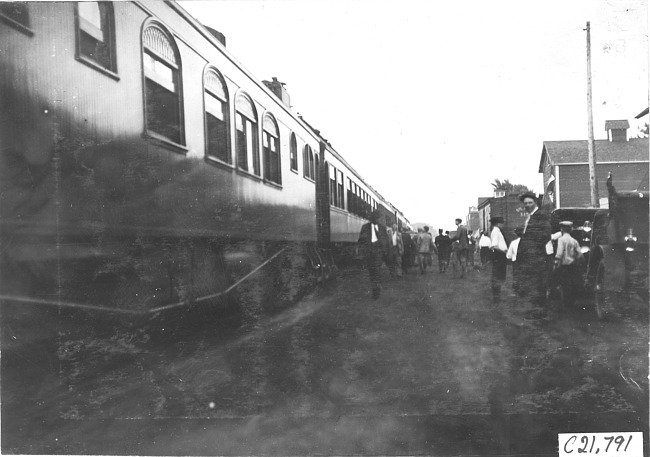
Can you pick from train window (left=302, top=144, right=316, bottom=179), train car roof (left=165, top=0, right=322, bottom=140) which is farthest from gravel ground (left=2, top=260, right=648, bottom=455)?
train car roof (left=165, top=0, right=322, bottom=140)

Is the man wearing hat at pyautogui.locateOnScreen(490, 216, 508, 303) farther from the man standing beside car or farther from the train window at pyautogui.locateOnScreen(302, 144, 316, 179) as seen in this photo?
the train window at pyautogui.locateOnScreen(302, 144, 316, 179)

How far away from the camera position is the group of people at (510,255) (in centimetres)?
247

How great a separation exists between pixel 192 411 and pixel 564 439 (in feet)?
6.74

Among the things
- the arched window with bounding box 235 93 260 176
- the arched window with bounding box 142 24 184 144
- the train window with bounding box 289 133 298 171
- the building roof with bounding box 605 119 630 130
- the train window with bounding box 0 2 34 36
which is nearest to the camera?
the train window with bounding box 0 2 34 36

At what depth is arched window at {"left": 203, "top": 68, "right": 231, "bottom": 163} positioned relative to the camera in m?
2.54

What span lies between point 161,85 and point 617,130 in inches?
97.6

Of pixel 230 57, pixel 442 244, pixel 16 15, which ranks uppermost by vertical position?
pixel 16 15

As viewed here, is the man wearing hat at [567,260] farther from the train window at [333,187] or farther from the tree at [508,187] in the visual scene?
the train window at [333,187]

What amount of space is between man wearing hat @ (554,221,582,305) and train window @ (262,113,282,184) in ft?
5.33

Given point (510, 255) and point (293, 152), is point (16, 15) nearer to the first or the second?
point (293, 152)

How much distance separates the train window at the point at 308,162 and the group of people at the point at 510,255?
0.70m

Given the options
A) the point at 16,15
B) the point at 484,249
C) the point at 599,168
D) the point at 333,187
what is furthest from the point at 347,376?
the point at 16,15

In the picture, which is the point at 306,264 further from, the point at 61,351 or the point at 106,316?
the point at 61,351

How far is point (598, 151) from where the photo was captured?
251 cm
